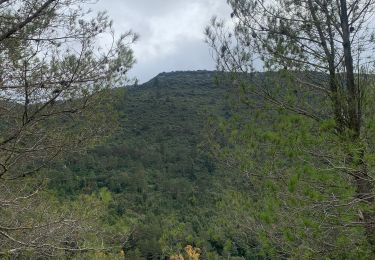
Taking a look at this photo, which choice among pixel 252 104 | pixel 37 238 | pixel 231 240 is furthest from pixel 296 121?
pixel 37 238

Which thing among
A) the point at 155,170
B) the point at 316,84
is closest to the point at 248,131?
the point at 316,84

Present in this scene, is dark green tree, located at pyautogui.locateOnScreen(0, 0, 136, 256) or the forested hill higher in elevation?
dark green tree, located at pyautogui.locateOnScreen(0, 0, 136, 256)

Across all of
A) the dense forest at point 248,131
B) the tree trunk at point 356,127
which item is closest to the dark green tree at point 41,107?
the dense forest at point 248,131

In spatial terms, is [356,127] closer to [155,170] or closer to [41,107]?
[41,107]

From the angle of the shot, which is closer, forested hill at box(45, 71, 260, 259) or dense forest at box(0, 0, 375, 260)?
dense forest at box(0, 0, 375, 260)

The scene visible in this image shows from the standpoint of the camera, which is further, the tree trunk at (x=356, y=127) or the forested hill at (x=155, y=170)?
the forested hill at (x=155, y=170)

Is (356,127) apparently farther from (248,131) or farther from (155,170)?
(155,170)

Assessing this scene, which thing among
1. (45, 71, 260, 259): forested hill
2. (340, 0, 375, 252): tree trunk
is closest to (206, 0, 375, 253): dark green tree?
(340, 0, 375, 252): tree trunk

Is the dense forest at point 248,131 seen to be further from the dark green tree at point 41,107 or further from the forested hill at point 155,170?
the forested hill at point 155,170

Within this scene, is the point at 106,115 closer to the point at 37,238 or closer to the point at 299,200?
the point at 37,238

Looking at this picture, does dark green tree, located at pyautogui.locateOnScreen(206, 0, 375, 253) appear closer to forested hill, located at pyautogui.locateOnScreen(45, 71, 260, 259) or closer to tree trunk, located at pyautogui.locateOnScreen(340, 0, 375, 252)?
tree trunk, located at pyautogui.locateOnScreen(340, 0, 375, 252)

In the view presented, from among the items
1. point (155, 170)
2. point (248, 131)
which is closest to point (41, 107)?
point (248, 131)

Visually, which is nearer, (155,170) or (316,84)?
(316,84)

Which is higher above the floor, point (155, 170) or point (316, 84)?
point (316, 84)
